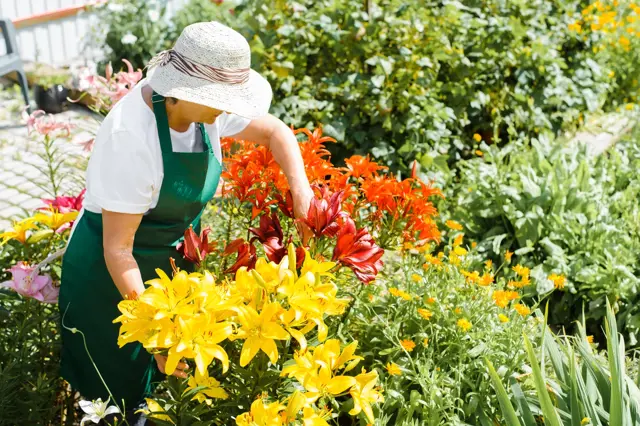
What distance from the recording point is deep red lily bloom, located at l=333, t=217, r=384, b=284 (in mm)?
1611

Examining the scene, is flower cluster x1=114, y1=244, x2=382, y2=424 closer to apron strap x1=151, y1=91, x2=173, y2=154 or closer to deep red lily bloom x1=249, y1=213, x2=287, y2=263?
deep red lily bloom x1=249, y1=213, x2=287, y2=263

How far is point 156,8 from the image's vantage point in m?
6.16

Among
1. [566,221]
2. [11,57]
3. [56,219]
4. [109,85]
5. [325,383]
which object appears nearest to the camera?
[325,383]

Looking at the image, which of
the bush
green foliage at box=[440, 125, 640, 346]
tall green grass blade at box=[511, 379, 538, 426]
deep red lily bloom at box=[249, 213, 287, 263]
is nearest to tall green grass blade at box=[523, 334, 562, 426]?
tall green grass blade at box=[511, 379, 538, 426]

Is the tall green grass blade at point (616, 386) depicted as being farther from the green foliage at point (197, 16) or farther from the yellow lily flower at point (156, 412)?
the green foliage at point (197, 16)

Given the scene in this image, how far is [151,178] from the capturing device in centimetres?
181

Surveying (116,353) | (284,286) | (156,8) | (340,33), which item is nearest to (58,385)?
(116,353)

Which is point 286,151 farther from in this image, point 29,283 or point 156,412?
point 29,283

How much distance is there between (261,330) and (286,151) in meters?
0.73

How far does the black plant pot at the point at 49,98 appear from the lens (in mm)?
5648

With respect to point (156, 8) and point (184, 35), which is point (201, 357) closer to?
point (184, 35)

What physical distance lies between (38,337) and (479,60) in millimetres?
3219

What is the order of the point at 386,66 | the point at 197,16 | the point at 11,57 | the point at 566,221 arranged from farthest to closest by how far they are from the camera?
the point at 197,16 → the point at 11,57 → the point at 386,66 → the point at 566,221

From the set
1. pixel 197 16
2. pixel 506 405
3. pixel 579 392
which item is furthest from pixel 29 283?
pixel 197 16
